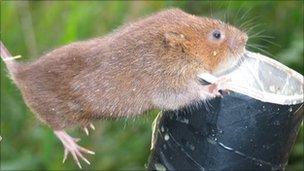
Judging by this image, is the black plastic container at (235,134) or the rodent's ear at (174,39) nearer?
the black plastic container at (235,134)

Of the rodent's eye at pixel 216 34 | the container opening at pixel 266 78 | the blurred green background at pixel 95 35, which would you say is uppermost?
the rodent's eye at pixel 216 34

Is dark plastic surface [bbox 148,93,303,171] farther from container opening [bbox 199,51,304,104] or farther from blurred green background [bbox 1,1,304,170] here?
blurred green background [bbox 1,1,304,170]

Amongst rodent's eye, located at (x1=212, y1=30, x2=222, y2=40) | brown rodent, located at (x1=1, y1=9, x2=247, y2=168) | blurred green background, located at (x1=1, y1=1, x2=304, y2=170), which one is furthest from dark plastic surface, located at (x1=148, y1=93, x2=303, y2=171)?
Answer: blurred green background, located at (x1=1, y1=1, x2=304, y2=170)

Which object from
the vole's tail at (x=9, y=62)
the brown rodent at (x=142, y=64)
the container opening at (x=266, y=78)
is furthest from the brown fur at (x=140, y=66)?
the vole's tail at (x=9, y=62)

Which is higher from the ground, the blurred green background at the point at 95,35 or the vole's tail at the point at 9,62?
the vole's tail at the point at 9,62

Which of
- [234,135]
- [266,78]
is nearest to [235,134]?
[234,135]

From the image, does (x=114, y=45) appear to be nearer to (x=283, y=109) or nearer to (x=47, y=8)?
(x=283, y=109)

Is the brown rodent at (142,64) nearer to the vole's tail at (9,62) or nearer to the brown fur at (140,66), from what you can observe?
the brown fur at (140,66)

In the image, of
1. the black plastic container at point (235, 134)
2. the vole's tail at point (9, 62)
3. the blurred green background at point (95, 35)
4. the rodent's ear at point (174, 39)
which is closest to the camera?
the black plastic container at point (235, 134)
